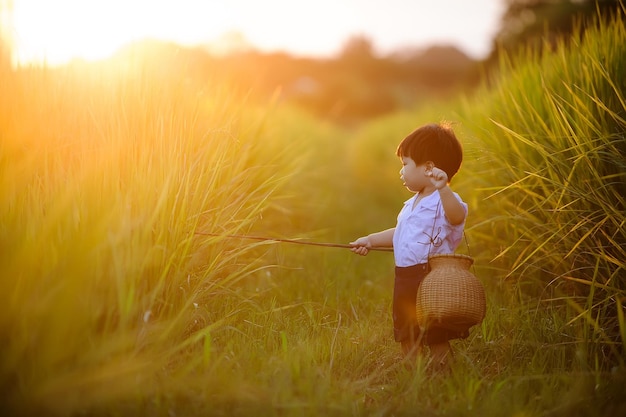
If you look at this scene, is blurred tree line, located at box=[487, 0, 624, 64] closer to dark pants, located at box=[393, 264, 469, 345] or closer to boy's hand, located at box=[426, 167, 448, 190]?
boy's hand, located at box=[426, 167, 448, 190]

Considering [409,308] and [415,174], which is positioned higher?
[415,174]

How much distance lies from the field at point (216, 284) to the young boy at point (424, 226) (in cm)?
13

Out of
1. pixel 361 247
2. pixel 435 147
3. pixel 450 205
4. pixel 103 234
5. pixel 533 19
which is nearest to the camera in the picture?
pixel 103 234

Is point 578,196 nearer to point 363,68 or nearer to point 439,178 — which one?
point 439,178

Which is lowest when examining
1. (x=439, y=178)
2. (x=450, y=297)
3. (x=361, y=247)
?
(x=450, y=297)

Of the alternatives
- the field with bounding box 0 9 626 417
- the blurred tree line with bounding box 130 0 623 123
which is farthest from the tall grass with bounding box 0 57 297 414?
the blurred tree line with bounding box 130 0 623 123

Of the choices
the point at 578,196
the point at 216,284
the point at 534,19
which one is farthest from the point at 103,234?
the point at 534,19

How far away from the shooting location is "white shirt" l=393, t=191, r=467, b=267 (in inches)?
89.6

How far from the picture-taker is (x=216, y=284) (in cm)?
229

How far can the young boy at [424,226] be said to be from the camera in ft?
7.34

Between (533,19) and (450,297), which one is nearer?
(450,297)

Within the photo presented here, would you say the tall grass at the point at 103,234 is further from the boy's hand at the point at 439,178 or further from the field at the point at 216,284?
the boy's hand at the point at 439,178

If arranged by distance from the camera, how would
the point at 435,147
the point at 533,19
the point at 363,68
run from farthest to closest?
the point at 363,68
the point at 533,19
the point at 435,147

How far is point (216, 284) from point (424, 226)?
3.03 feet
